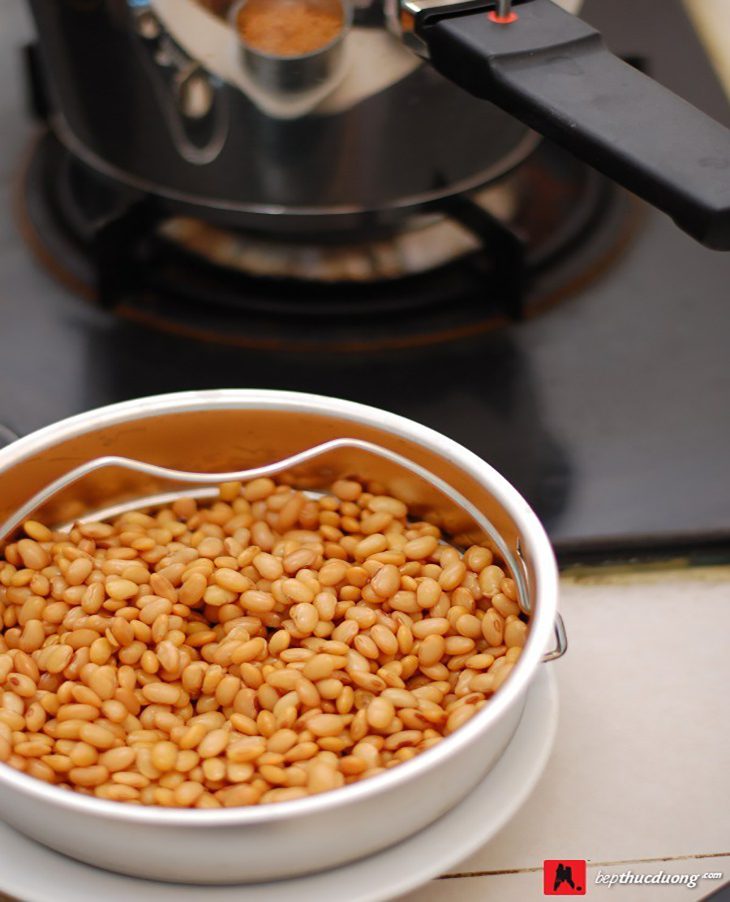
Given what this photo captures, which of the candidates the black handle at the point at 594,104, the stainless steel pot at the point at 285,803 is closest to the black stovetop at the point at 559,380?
the stainless steel pot at the point at 285,803

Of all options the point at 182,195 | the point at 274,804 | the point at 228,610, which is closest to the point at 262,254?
the point at 182,195

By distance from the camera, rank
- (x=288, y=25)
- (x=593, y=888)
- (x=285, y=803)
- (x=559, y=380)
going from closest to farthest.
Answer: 1. (x=285, y=803)
2. (x=593, y=888)
3. (x=288, y=25)
4. (x=559, y=380)

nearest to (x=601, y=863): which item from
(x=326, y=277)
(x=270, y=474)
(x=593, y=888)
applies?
(x=593, y=888)

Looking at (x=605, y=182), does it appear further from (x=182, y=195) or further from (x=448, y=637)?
(x=448, y=637)

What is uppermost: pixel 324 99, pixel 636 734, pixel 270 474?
pixel 324 99

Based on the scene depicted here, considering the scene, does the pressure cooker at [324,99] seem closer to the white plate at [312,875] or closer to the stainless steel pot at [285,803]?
the stainless steel pot at [285,803]

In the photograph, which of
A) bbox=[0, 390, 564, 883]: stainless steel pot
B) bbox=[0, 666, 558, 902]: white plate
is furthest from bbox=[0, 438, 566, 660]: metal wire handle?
bbox=[0, 666, 558, 902]: white plate

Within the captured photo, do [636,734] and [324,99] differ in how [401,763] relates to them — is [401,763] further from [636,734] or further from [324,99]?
[324,99]
